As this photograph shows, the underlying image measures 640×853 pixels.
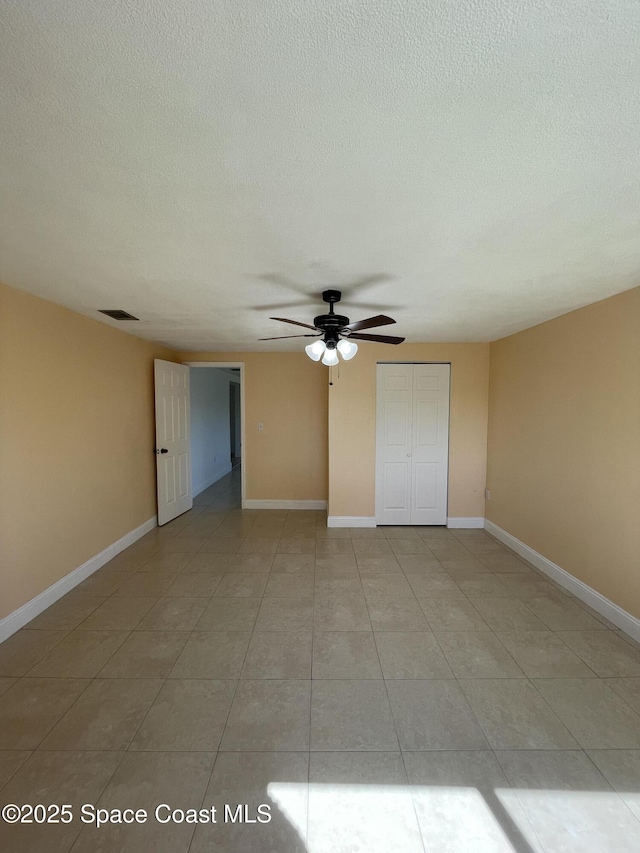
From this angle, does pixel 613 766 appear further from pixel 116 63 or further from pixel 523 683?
pixel 116 63

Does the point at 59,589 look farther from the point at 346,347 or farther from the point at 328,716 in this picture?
the point at 346,347

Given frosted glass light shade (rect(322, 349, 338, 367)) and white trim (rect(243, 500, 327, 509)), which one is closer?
frosted glass light shade (rect(322, 349, 338, 367))

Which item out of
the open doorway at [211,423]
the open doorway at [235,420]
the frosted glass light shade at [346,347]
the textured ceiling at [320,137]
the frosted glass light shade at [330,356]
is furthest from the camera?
the open doorway at [235,420]

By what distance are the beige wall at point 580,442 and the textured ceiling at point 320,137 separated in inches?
35.1

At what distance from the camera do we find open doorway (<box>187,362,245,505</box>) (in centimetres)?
580

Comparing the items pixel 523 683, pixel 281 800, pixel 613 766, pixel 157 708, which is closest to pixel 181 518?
pixel 157 708

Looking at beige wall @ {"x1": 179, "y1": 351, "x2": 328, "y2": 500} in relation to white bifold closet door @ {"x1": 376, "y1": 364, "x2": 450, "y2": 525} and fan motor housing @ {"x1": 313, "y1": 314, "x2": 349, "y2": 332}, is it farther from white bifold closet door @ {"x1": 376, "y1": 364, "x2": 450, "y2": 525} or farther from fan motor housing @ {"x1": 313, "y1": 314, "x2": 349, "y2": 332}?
fan motor housing @ {"x1": 313, "y1": 314, "x2": 349, "y2": 332}

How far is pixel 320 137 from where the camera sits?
105 cm

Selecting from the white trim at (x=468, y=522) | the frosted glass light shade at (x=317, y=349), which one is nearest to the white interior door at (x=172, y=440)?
the frosted glass light shade at (x=317, y=349)

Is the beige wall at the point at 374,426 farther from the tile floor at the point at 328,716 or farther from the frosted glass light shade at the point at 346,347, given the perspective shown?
the frosted glass light shade at the point at 346,347

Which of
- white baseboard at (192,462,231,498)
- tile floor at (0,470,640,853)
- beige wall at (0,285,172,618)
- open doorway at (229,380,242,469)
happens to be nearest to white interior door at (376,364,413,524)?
tile floor at (0,470,640,853)

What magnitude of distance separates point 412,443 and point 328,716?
10.4ft

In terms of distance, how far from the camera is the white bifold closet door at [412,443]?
4391 mm

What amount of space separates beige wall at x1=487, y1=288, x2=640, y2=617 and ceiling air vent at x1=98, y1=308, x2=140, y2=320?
12.4 ft
